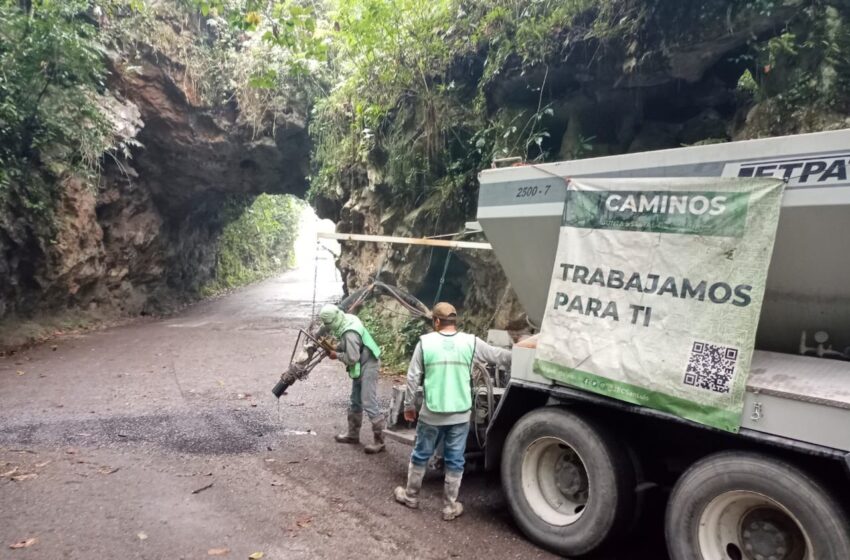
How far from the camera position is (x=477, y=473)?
16.4 feet

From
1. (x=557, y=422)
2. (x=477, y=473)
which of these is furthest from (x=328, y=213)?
(x=557, y=422)

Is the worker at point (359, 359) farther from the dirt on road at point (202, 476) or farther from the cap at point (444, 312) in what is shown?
the cap at point (444, 312)

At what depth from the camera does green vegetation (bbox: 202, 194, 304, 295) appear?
2303 cm

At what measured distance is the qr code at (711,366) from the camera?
292cm

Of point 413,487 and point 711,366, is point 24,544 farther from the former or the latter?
point 711,366

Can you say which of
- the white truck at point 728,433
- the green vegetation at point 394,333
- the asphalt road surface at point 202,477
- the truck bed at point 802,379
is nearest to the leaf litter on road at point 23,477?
the asphalt road surface at point 202,477

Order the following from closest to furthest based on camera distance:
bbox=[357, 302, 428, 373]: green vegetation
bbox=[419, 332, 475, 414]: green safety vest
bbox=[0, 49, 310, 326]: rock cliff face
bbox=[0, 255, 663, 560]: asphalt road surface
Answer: bbox=[0, 255, 663, 560]: asphalt road surface < bbox=[419, 332, 475, 414]: green safety vest < bbox=[357, 302, 428, 373]: green vegetation < bbox=[0, 49, 310, 326]: rock cliff face

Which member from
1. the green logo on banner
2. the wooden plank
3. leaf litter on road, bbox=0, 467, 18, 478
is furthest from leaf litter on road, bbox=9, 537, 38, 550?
the green logo on banner

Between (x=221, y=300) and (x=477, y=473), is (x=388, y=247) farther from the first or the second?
(x=221, y=300)

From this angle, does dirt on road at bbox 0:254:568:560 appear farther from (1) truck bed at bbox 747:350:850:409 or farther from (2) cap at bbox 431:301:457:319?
(1) truck bed at bbox 747:350:850:409

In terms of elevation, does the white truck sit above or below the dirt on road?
above

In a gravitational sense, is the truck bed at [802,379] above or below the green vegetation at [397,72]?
below

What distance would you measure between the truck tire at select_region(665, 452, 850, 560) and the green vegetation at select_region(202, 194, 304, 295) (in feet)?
64.4

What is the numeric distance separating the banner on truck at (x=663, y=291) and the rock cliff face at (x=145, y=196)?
1100cm
